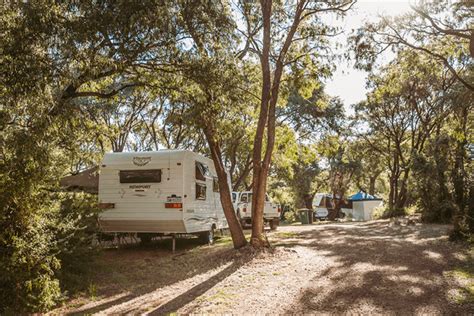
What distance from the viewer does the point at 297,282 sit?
22.0 ft

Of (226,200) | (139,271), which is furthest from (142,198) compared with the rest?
(226,200)

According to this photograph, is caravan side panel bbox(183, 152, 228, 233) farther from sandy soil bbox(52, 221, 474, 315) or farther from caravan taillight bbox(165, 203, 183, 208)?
sandy soil bbox(52, 221, 474, 315)

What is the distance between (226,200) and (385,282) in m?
5.03

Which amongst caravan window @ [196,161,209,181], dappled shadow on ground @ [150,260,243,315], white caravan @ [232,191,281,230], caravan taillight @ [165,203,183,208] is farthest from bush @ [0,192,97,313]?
white caravan @ [232,191,281,230]

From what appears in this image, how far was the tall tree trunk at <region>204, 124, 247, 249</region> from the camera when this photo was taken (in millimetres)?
10109

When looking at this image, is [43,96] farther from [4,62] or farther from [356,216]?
[356,216]

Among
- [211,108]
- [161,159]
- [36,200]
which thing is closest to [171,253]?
[161,159]

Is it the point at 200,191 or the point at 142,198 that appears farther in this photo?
the point at 200,191

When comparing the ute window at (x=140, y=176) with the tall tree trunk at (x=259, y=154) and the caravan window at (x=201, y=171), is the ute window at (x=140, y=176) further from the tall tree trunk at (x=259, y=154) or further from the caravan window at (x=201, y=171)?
the tall tree trunk at (x=259, y=154)

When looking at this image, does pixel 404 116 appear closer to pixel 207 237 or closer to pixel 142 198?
pixel 207 237

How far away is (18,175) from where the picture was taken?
6199mm

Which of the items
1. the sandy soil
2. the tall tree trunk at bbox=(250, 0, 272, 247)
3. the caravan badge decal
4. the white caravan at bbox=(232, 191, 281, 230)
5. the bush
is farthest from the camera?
the white caravan at bbox=(232, 191, 281, 230)

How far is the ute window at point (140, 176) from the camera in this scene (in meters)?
11.4

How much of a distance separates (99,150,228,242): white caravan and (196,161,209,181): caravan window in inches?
5.6
